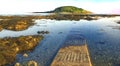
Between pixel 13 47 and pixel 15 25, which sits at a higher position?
pixel 13 47

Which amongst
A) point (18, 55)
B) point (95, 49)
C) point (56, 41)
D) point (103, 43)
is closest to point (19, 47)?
point (18, 55)

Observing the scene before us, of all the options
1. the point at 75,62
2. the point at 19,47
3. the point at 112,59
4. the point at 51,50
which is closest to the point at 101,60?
the point at 112,59

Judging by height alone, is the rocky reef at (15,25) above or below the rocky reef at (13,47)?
below

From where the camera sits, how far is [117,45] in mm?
46094

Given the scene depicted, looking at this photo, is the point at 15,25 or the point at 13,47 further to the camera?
the point at 15,25

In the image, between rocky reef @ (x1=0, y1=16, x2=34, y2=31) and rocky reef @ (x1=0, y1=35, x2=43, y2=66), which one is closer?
rocky reef @ (x1=0, y1=35, x2=43, y2=66)

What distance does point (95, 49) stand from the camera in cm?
4266

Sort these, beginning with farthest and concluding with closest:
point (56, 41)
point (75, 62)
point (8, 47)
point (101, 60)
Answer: point (56, 41) → point (8, 47) → point (101, 60) → point (75, 62)

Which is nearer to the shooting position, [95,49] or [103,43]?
[95,49]

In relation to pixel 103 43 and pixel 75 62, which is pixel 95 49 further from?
pixel 75 62

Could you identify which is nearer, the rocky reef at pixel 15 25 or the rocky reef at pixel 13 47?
the rocky reef at pixel 13 47

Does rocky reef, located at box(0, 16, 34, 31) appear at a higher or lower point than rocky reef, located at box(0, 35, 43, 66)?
lower

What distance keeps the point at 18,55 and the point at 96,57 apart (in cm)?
1226

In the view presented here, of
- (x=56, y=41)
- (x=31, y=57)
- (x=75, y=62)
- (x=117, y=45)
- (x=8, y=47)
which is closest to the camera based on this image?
(x=75, y=62)
